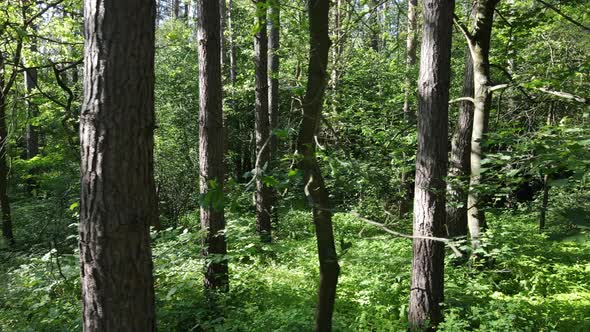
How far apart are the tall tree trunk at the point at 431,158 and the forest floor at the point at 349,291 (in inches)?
12.1

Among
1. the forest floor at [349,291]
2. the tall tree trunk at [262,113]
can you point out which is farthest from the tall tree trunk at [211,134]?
the tall tree trunk at [262,113]

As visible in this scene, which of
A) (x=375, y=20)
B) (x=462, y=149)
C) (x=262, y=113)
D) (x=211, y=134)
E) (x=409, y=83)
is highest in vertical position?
(x=375, y=20)

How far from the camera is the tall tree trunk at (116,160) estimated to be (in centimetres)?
213

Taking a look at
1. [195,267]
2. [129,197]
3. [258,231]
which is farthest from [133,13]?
[258,231]

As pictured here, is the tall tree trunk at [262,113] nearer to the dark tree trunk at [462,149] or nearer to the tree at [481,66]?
the dark tree trunk at [462,149]

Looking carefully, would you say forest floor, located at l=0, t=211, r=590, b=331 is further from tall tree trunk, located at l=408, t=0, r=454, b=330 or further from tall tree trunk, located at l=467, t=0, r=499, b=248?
tall tree trunk, located at l=467, t=0, r=499, b=248

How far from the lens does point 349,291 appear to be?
6062 millimetres

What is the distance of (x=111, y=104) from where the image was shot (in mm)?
2143

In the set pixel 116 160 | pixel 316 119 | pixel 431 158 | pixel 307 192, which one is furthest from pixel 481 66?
pixel 116 160

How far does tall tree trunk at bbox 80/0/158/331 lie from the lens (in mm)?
2131

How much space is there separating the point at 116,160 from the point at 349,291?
15.3ft

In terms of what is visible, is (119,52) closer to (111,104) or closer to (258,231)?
(111,104)

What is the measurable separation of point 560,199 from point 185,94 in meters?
12.6

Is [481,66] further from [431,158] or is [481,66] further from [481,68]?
[431,158]
